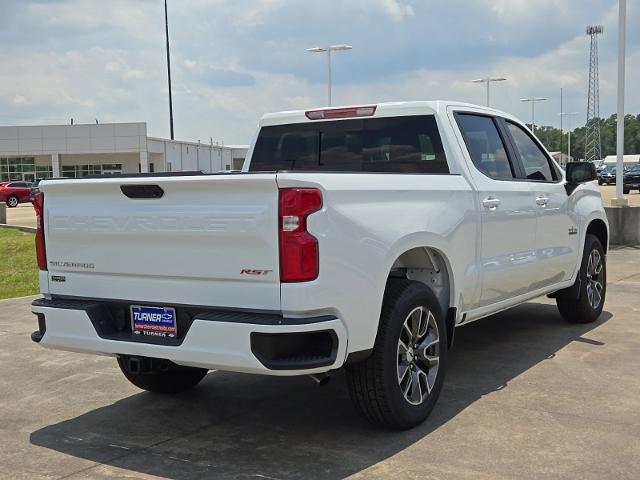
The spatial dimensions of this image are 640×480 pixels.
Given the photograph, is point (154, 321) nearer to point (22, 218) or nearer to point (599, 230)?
point (599, 230)

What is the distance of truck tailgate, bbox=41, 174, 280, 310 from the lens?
3.82m

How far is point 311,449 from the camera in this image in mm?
4277

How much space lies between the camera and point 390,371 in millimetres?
4258

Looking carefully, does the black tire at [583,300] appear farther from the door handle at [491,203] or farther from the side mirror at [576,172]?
the door handle at [491,203]

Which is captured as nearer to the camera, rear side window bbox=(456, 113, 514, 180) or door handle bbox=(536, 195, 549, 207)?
rear side window bbox=(456, 113, 514, 180)

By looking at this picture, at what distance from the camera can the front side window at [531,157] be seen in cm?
633

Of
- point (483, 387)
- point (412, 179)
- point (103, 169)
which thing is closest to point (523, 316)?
point (483, 387)

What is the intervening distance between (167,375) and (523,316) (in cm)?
413

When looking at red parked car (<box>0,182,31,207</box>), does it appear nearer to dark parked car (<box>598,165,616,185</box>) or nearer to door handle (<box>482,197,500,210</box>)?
dark parked car (<box>598,165,616,185</box>)

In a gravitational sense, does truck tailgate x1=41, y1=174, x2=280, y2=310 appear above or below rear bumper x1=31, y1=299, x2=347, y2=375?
above

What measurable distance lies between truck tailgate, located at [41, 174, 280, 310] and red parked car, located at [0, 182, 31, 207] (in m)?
42.3

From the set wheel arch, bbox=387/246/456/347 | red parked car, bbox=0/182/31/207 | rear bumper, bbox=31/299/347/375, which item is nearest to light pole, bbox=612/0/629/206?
wheel arch, bbox=387/246/456/347

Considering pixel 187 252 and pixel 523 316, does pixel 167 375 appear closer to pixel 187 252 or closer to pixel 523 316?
pixel 187 252

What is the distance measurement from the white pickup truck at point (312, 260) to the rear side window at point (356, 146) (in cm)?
1
